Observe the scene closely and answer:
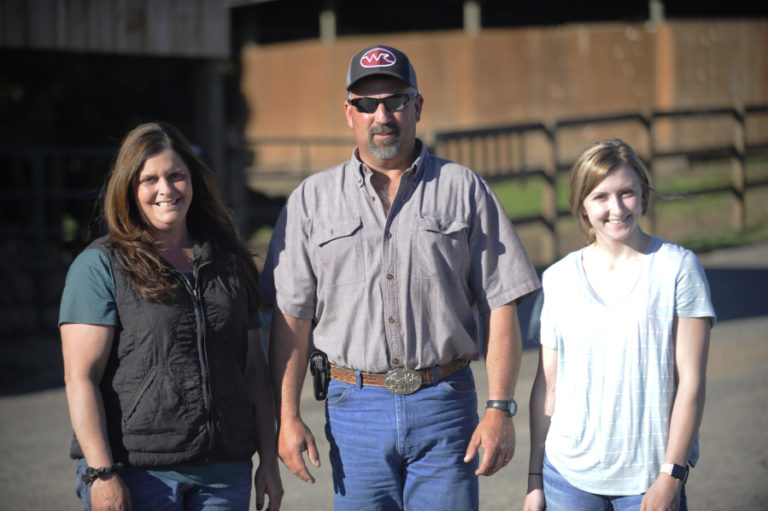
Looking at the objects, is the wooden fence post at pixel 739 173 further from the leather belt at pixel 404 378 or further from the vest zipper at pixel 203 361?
the vest zipper at pixel 203 361

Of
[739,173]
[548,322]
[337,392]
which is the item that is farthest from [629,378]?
[739,173]

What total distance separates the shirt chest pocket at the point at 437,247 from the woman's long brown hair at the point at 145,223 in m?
0.58

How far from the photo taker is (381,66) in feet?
9.99

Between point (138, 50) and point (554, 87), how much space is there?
887cm

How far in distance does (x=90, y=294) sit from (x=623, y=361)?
1.61 meters

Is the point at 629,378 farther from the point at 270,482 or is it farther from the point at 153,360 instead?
the point at 153,360

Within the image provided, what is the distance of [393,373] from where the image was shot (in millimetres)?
3014

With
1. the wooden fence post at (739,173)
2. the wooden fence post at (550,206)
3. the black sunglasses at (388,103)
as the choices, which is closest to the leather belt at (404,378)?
the black sunglasses at (388,103)

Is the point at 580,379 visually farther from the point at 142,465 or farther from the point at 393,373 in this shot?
the point at 142,465

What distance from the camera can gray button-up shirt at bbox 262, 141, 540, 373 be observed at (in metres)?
3.03

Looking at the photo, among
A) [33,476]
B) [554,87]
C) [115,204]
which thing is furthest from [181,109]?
[115,204]

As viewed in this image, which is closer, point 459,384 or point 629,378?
point 629,378

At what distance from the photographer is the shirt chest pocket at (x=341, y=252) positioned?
3064 mm

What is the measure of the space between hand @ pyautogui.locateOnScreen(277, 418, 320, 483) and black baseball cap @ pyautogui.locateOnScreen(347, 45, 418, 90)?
1151 millimetres
